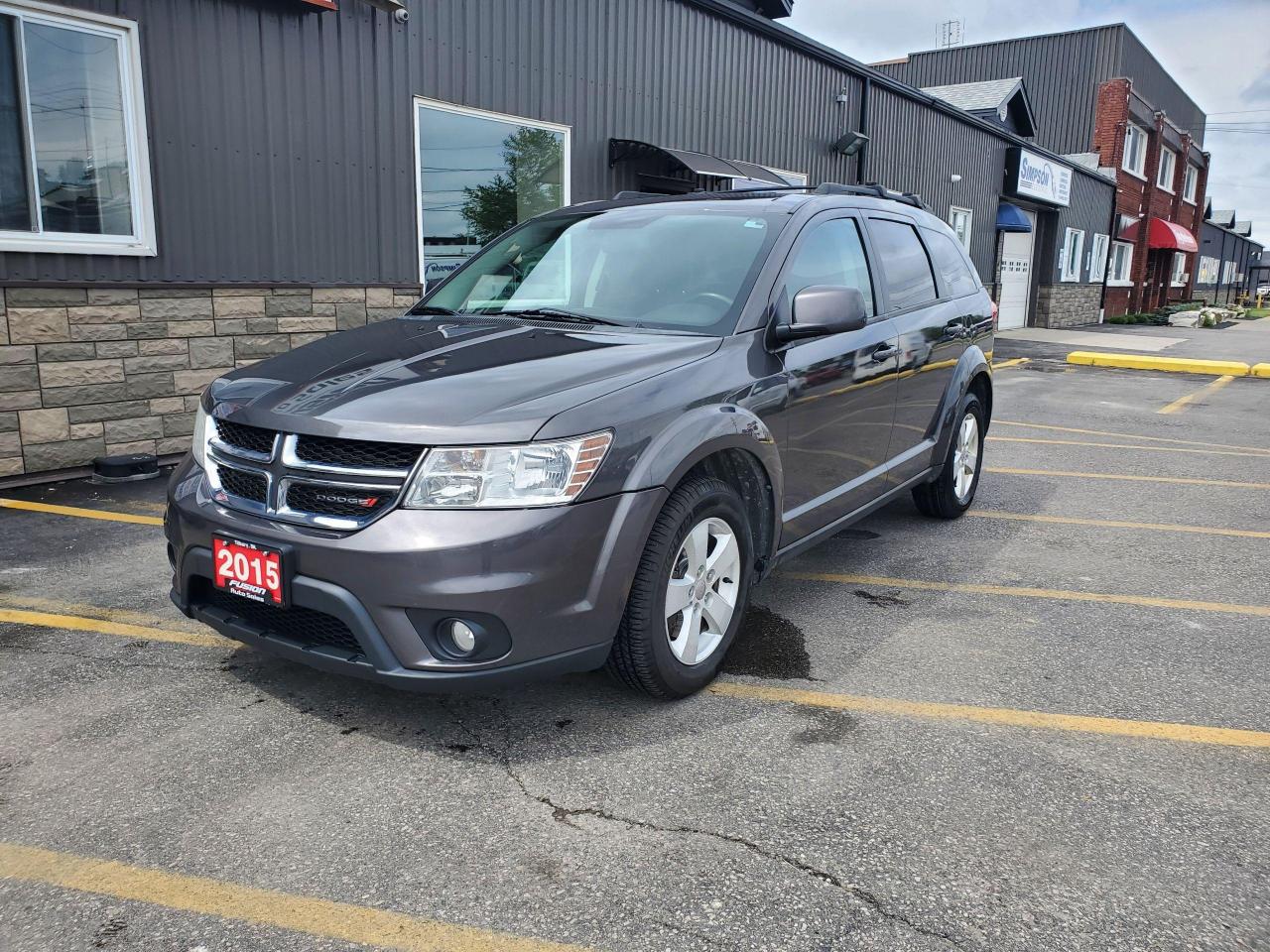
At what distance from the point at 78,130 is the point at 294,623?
540 centimetres

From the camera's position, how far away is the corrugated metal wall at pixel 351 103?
274 inches

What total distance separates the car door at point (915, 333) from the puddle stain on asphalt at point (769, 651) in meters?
1.12

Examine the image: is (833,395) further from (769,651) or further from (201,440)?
(201,440)

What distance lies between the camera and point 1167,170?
4003cm

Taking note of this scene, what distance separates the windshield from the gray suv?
1cm

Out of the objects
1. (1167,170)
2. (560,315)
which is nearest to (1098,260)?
(1167,170)

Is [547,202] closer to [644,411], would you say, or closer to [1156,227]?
[644,411]

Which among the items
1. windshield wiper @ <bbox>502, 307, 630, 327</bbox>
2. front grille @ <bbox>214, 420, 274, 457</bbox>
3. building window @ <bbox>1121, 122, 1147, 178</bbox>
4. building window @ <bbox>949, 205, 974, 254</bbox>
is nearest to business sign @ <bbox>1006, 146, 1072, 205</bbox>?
building window @ <bbox>949, 205, 974, 254</bbox>

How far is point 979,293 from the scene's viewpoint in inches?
238

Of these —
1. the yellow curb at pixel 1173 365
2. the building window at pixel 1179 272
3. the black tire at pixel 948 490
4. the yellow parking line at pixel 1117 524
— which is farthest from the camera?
the building window at pixel 1179 272

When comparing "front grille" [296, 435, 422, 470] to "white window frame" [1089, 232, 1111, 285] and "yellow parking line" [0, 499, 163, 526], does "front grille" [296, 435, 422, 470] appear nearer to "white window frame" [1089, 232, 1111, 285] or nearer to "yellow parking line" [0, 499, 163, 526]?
"yellow parking line" [0, 499, 163, 526]

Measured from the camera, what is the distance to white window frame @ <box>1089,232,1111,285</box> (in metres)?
30.7

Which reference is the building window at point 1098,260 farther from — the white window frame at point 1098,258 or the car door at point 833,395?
the car door at point 833,395

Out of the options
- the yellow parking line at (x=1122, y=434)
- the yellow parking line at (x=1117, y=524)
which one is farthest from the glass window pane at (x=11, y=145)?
the yellow parking line at (x=1122, y=434)
